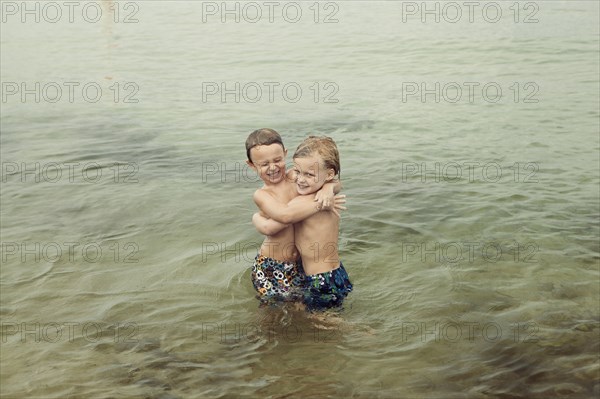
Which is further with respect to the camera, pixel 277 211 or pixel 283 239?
pixel 283 239

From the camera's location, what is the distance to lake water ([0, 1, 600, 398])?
4.91 meters

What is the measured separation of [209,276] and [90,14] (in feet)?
67.5

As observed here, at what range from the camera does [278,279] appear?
5371mm

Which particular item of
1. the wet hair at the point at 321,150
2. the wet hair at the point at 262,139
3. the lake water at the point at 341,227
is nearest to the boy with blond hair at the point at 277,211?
the wet hair at the point at 262,139

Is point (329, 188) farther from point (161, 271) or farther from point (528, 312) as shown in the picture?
point (161, 271)

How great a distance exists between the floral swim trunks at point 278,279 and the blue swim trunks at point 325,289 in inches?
3.5

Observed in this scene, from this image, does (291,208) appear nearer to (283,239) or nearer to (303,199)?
(303,199)

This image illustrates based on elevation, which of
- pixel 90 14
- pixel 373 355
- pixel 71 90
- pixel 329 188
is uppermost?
pixel 90 14

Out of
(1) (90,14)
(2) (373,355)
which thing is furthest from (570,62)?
(1) (90,14)

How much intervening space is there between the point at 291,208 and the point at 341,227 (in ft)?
8.74

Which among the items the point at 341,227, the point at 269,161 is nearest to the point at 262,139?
the point at 269,161

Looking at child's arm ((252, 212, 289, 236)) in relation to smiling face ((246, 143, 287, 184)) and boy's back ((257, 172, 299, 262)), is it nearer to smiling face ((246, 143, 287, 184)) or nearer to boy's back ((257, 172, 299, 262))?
boy's back ((257, 172, 299, 262))

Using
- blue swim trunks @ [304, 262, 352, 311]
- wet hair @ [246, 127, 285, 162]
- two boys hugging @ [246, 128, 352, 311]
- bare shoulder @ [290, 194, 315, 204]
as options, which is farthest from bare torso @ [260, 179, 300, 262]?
wet hair @ [246, 127, 285, 162]

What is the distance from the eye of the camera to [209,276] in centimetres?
656
